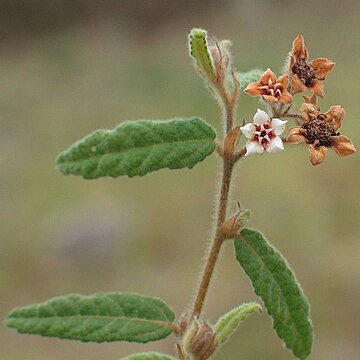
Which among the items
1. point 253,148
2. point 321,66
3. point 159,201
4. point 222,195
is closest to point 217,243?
point 222,195

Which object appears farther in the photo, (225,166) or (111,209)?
(111,209)

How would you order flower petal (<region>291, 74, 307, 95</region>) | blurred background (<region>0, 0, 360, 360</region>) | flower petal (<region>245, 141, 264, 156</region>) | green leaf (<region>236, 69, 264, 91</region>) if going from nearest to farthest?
1. flower petal (<region>245, 141, 264, 156</region>)
2. flower petal (<region>291, 74, 307, 95</region>)
3. green leaf (<region>236, 69, 264, 91</region>)
4. blurred background (<region>0, 0, 360, 360</region>)

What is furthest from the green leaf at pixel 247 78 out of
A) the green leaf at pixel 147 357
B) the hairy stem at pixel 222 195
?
the green leaf at pixel 147 357

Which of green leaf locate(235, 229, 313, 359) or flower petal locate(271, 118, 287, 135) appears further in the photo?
green leaf locate(235, 229, 313, 359)

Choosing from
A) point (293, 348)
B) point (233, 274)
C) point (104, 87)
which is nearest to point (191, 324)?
point (293, 348)

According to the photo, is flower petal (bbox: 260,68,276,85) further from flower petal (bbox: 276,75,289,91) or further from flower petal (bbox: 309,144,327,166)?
flower petal (bbox: 309,144,327,166)

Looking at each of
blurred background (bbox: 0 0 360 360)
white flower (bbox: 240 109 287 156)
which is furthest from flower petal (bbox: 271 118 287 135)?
blurred background (bbox: 0 0 360 360)

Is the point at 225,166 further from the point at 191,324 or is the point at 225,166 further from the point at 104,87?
the point at 104,87
